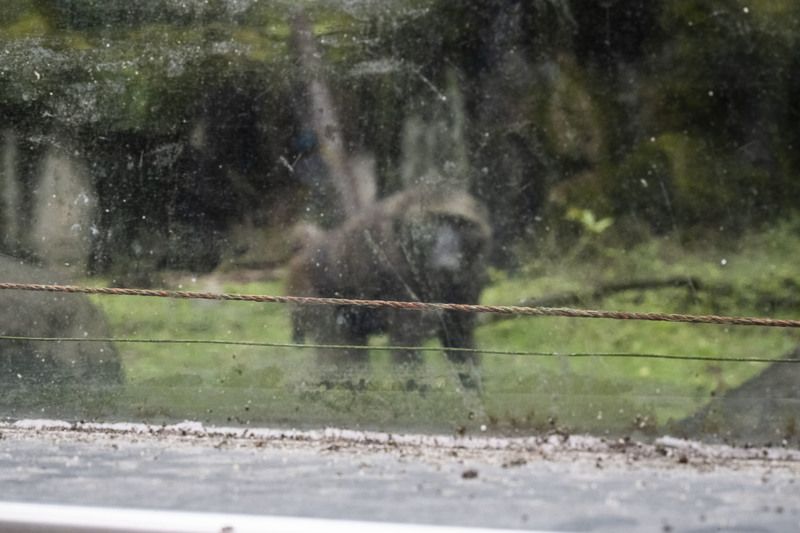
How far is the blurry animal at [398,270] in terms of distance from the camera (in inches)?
109

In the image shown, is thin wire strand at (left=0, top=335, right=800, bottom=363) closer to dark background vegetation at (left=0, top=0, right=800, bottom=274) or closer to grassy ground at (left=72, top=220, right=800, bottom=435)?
grassy ground at (left=72, top=220, right=800, bottom=435)

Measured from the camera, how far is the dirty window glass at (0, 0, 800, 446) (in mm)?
2658

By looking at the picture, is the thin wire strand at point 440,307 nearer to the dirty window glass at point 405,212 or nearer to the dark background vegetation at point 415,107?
the dirty window glass at point 405,212

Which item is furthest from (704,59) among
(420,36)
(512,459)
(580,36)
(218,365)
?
(218,365)

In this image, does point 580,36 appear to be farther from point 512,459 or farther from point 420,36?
point 512,459

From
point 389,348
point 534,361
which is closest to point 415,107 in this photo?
point 389,348

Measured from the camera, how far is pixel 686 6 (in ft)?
8.69

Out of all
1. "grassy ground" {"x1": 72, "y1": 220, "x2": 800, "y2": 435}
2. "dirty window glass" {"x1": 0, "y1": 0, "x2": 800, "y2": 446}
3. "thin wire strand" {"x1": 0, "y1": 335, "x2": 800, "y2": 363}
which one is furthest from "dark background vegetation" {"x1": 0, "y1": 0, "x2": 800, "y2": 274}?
"thin wire strand" {"x1": 0, "y1": 335, "x2": 800, "y2": 363}

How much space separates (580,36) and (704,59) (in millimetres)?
466

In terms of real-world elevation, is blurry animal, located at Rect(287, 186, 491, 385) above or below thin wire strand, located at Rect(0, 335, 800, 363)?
above

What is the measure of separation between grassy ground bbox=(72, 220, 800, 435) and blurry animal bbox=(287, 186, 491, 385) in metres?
0.08

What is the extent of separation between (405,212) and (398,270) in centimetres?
23

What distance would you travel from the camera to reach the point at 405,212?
2797mm

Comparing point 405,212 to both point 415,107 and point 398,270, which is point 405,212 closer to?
point 398,270
